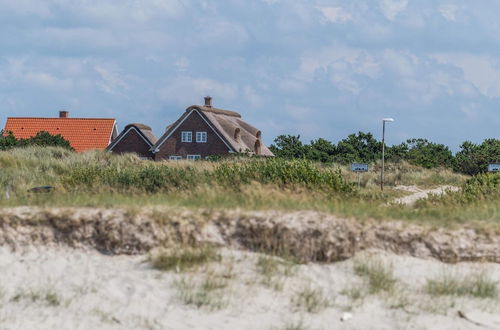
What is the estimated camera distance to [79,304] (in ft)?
36.9

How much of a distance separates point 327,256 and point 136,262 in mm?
3021

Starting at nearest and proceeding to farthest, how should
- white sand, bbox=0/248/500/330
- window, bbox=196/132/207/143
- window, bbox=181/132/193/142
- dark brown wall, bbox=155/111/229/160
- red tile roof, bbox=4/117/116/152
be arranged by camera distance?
white sand, bbox=0/248/500/330 → dark brown wall, bbox=155/111/229/160 → window, bbox=196/132/207/143 → window, bbox=181/132/193/142 → red tile roof, bbox=4/117/116/152

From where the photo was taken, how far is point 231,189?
59.0ft

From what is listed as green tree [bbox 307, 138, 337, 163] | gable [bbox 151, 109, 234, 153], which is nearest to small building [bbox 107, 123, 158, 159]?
gable [bbox 151, 109, 234, 153]

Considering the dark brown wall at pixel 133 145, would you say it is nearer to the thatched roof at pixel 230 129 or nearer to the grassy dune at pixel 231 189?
the thatched roof at pixel 230 129

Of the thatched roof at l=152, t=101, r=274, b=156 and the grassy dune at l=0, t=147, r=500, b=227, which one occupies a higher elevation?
the thatched roof at l=152, t=101, r=274, b=156

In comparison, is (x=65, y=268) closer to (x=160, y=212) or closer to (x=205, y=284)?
(x=160, y=212)

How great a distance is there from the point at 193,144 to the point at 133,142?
5966 millimetres

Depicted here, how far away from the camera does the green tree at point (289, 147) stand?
227ft

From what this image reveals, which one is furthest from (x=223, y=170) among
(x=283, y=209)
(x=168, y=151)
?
(x=168, y=151)

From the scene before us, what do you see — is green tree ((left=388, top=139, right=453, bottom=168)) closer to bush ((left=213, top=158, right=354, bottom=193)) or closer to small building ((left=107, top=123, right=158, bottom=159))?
small building ((left=107, top=123, right=158, bottom=159))

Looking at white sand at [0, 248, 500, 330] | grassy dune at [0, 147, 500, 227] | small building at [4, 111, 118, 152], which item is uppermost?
small building at [4, 111, 118, 152]

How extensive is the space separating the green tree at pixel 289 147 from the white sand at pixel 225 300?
55.6 meters

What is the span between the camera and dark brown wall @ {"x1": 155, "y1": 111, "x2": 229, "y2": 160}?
60812 mm
